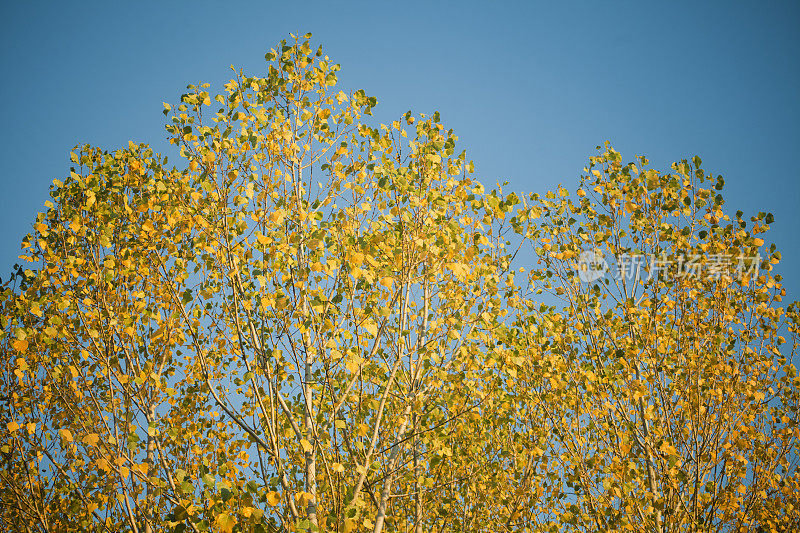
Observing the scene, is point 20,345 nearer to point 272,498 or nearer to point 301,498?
point 272,498

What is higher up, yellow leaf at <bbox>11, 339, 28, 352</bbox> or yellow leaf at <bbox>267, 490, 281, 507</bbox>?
yellow leaf at <bbox>11, 339, 28, 352</bbox>

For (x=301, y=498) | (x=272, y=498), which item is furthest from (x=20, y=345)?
(x=301, y=498)

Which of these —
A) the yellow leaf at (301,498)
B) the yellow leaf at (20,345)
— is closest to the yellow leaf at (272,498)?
the yellow leaf at (301,498)

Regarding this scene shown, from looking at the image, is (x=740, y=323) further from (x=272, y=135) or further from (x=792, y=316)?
(x=272, y=135)

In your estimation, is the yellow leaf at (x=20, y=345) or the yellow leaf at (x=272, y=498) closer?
the yellow leaf at (x=272, y=498)

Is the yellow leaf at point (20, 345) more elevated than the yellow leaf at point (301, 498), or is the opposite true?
the yellow leaf at point (20, 345)

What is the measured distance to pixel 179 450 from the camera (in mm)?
5980

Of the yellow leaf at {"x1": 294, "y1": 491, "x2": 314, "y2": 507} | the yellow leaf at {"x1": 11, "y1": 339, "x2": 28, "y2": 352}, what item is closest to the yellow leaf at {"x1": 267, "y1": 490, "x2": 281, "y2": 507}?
the yellow leaf at {"x1": 294, "y1": 491, "x2": 314, "y2": 507}

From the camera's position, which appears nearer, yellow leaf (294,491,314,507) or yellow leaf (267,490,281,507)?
yellow leaf (267,490,281,507)

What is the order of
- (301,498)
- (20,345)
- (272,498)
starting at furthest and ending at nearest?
Result: (301,498) → (20,345) → (272,498)

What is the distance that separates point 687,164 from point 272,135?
14.6ft

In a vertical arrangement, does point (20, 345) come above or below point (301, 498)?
above

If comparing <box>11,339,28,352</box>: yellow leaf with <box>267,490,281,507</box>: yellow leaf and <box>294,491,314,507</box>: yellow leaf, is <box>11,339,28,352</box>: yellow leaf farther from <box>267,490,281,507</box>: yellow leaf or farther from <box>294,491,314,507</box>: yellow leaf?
<box>294,491,314,507</box>: yellow leaf

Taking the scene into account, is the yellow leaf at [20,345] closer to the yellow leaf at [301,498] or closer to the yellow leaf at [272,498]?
the yellow leaf at [272,498]
